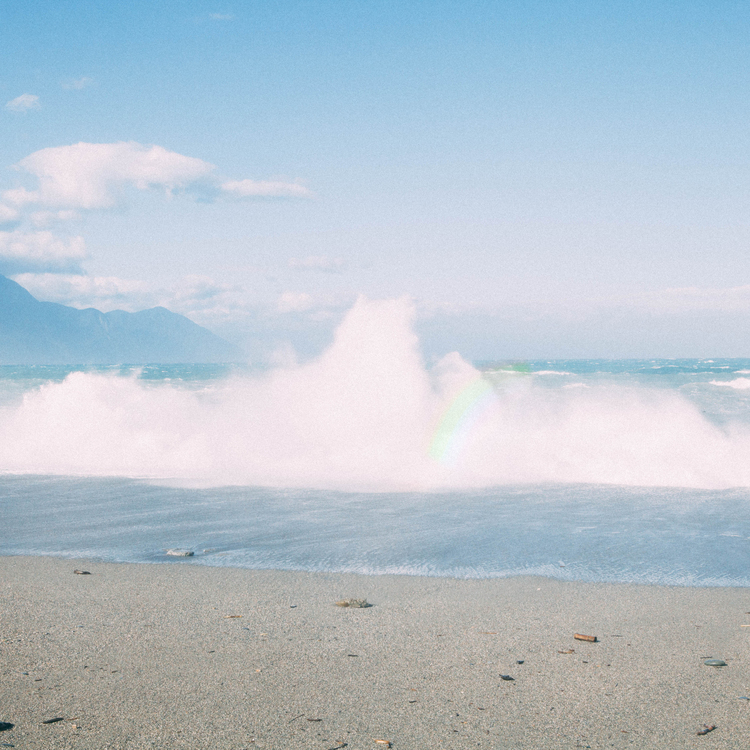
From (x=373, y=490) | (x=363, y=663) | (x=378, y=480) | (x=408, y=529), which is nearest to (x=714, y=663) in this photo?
(x=363, y=663)

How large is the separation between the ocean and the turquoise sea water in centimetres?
6

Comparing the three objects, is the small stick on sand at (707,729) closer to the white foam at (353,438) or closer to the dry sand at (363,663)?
the dry sand at (363,663)

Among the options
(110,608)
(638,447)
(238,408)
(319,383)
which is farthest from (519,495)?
(238,408)

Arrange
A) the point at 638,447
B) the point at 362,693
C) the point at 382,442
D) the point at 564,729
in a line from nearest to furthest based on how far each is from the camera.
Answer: the point at 564,729 → the point at 362,693 → the point at 638,447 → the point at 382,442

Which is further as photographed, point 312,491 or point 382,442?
point 382,442

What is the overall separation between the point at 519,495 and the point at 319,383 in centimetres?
1196

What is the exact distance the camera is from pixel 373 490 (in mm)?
13047

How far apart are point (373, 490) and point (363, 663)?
820cm

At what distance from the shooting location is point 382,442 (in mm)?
18688

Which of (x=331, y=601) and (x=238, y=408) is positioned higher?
(x=238, y=408)

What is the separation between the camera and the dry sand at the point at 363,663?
3.82 m

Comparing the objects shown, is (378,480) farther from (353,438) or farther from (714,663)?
(714,663)

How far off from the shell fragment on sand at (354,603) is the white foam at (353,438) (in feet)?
22.9

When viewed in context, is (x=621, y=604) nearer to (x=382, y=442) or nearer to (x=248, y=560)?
(x=248, y=560)
